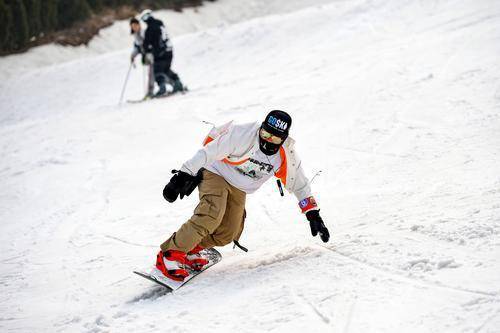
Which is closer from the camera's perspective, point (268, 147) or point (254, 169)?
point (268, 147)

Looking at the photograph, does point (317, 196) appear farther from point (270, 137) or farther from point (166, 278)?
point (166, 278)

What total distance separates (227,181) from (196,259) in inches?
28.6

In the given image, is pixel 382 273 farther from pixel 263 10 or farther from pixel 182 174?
pixel 263 10

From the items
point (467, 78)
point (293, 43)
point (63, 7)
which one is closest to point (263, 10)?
point (63, 7)

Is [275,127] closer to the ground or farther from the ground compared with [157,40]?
closer to the ground

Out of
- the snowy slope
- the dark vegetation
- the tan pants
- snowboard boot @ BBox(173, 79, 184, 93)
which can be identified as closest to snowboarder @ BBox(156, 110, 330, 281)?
the tan pants

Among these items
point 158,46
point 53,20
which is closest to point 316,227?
point 158,46

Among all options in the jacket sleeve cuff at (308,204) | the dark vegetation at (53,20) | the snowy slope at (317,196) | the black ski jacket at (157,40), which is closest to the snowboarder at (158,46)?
the black ski jacket at (157,40)

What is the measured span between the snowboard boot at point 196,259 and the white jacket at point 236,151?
766 mm

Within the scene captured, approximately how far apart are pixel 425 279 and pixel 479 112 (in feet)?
14.3

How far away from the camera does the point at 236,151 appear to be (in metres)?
4.29

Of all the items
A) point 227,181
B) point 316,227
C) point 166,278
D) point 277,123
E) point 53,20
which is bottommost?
point 166,278

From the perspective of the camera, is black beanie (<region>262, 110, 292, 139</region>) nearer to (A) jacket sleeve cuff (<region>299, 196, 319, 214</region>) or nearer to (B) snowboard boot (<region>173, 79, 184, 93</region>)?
(A) jacket sleeve cuff (<region>299, 196, 319, 214</region>)

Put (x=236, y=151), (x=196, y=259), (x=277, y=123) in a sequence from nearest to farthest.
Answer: (x=277, y=123)
(x=236, y=151)
(x=196, y=259)
